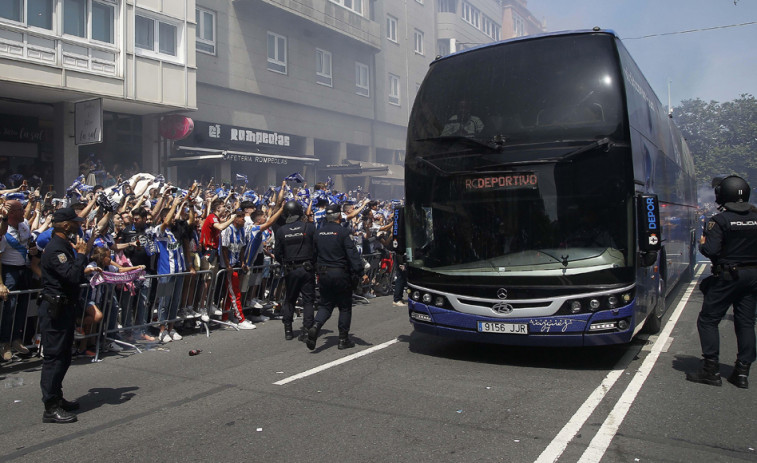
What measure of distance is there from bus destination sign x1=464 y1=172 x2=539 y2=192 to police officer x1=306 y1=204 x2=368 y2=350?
1787mm

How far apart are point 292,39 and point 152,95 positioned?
430 inches

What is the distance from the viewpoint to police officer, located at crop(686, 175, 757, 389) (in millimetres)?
5879

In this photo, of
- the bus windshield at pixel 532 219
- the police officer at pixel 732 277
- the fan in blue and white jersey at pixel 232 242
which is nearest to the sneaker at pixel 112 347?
the fan in blue and white jersey at pixel 232 242

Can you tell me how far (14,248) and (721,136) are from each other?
63.3 metres

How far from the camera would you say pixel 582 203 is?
6.36 m

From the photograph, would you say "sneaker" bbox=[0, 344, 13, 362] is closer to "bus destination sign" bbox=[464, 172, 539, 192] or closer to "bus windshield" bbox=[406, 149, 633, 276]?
"bus windshield" bbox=[406, 149, 633, 276]

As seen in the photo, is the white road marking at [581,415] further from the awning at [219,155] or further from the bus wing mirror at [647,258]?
the awning at [219,155]

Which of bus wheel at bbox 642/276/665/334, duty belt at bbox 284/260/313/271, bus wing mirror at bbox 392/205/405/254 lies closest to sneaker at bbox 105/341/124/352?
duty belt at bbox 284/260/313/271

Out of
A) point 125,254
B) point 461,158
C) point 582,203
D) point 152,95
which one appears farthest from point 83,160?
point 582,203

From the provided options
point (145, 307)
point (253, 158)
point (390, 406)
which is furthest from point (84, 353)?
point (253, 158)

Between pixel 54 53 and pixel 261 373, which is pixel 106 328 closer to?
pixel 261 373

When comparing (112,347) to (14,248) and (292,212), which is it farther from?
(292,212)

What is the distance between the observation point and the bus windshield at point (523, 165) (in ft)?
20.7

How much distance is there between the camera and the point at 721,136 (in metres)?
57.7
